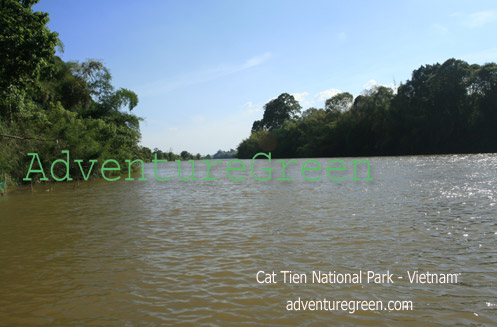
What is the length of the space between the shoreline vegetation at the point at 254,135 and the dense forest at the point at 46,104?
0.04 m

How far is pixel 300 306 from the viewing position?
16.5ft

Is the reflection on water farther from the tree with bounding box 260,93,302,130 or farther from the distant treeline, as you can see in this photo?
the tree with bounding box 260,93,302,130

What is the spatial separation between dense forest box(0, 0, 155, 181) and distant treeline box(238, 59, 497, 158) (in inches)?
1925

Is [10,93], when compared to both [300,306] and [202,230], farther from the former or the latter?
[300,306]

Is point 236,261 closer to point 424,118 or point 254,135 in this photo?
point 424,118

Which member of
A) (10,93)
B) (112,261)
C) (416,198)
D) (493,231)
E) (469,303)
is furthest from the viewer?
(10,93)

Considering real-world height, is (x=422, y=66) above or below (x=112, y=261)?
above

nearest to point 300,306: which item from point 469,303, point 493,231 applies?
point 469,303

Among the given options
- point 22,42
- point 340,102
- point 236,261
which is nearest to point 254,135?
point 340,102

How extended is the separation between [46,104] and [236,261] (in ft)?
119

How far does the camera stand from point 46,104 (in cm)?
3694

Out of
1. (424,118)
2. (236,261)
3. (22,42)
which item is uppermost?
(424,118)

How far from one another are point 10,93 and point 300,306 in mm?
15851

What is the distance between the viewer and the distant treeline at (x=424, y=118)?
65.2 m
